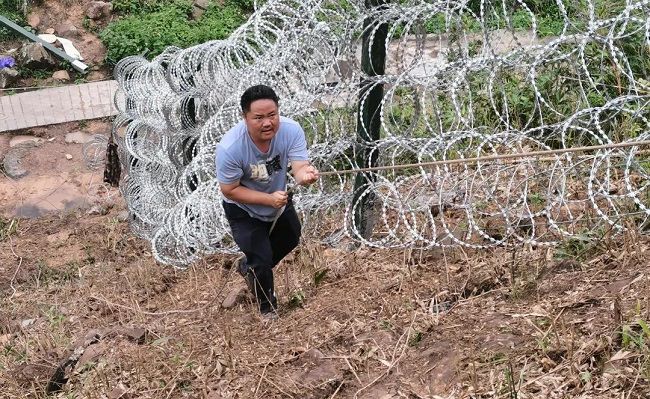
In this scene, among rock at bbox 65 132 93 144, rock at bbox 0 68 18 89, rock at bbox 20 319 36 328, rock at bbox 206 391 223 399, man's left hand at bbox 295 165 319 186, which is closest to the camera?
rock at bbox 206 391 223 399

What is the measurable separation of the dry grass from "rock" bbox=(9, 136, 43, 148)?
7.45m

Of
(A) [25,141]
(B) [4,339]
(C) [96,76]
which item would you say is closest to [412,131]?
(B) [4,339]

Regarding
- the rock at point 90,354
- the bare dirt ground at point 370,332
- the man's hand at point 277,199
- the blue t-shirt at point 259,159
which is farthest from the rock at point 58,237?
the man's hand at point 277,199

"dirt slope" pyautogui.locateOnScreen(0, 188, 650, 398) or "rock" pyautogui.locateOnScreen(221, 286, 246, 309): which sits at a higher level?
"dirt slope" pyautogui.locateOnScreen(0, 188, 650, 398)

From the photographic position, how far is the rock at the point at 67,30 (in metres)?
14.8

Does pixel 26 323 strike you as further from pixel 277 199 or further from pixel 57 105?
pixel 57 105

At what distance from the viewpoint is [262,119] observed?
3934 millimetres

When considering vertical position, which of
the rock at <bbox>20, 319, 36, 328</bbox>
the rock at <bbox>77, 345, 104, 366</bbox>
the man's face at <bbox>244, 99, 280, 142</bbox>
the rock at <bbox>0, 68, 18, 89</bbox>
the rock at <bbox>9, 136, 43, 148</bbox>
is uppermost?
the man's face at <bbox>244, 99, 280, 142</bbox>

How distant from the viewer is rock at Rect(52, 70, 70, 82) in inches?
542

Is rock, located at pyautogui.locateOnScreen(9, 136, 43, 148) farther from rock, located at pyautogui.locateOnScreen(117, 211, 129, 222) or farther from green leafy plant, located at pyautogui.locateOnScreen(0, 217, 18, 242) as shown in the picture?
rock, located at pyautogui.locateOnScreen(117, 211, 129, 222)

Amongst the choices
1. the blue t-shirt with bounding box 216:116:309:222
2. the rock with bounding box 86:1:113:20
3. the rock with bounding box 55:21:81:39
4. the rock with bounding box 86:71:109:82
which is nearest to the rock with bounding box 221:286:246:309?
the blue t-shirt with bounding box 216:116:309:222

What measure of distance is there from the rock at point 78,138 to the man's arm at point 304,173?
9.40 metres

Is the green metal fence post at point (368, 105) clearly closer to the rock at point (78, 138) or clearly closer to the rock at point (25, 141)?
the rock at point (78, 138)

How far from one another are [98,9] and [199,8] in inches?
78.1
